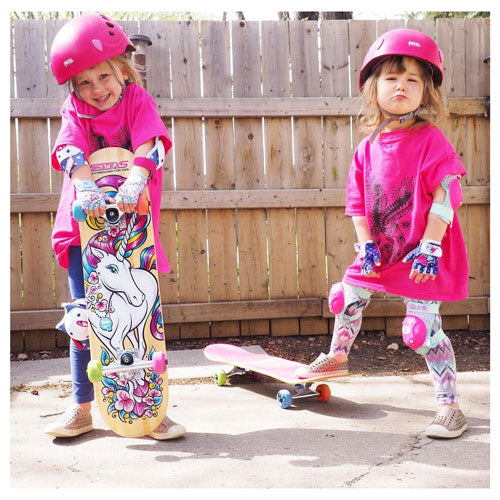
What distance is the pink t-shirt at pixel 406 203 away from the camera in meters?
2.80

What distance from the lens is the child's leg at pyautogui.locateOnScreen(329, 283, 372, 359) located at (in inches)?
121

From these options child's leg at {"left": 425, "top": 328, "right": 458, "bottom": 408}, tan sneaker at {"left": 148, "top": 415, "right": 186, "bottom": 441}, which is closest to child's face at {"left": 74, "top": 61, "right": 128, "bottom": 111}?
tan sneaker at {"left": 148, "top": 415, "right": 186, "bottom": 441}

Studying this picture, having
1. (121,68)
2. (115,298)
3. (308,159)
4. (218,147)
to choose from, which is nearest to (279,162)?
(308,159)

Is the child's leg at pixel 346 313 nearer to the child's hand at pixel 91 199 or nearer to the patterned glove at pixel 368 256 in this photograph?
the patterned glove at pixel 368 256

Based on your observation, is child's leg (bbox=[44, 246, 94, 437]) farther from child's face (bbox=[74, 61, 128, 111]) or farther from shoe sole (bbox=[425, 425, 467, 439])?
shoe sole (bbox=[425, 425, 467, 439])

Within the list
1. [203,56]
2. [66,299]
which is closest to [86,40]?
[203,56]

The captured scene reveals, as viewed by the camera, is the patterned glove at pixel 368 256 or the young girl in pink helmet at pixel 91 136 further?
the patterned glove at pixel 368 256

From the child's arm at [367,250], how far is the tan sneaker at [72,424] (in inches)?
55.2

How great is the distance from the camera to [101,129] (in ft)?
9.19

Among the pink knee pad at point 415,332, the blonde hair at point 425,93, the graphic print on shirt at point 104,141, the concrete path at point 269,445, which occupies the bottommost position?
the concrete path at point 269,445

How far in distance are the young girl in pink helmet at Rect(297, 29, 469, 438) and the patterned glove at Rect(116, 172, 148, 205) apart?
1.01 m

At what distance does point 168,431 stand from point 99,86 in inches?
58.4

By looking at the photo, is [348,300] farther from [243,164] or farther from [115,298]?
[243,164]

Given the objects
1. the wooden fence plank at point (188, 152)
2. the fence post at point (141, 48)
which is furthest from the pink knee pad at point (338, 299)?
the fence post at point (141, 48)
